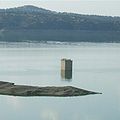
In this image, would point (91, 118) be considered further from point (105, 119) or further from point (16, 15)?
point (16, 15)

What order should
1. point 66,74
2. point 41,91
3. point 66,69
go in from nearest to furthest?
1. point 41,91
2. point 66,74
3. point 66,69

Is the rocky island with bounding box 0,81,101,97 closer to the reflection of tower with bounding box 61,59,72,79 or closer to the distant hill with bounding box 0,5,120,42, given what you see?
the reflection of tower with bounding box 61,59,72,79

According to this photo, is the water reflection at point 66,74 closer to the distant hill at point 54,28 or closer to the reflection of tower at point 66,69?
the reflection of tower at point 66,69

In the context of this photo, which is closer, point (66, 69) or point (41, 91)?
point (41, 91)

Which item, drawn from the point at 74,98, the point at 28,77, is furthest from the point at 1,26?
the point at 74,98

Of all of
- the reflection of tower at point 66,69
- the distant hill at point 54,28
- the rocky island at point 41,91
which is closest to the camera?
the rocky island at point 41,91

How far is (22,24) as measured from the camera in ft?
377

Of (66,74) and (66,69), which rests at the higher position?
(66,69)

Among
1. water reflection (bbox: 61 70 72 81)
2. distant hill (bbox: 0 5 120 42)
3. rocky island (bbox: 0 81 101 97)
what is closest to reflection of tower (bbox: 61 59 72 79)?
water reflection (bbox: 61 70 72 81)

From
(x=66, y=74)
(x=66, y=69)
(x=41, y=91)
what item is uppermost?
(x=66, y=69)

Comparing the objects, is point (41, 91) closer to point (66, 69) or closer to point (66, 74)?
point (66, 74)

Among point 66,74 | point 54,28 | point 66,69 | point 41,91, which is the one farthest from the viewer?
point 54,28

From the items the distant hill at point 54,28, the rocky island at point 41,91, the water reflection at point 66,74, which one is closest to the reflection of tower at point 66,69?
the water reflection at point 66,74

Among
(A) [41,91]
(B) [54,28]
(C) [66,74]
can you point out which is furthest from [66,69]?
(B) [54,28]
